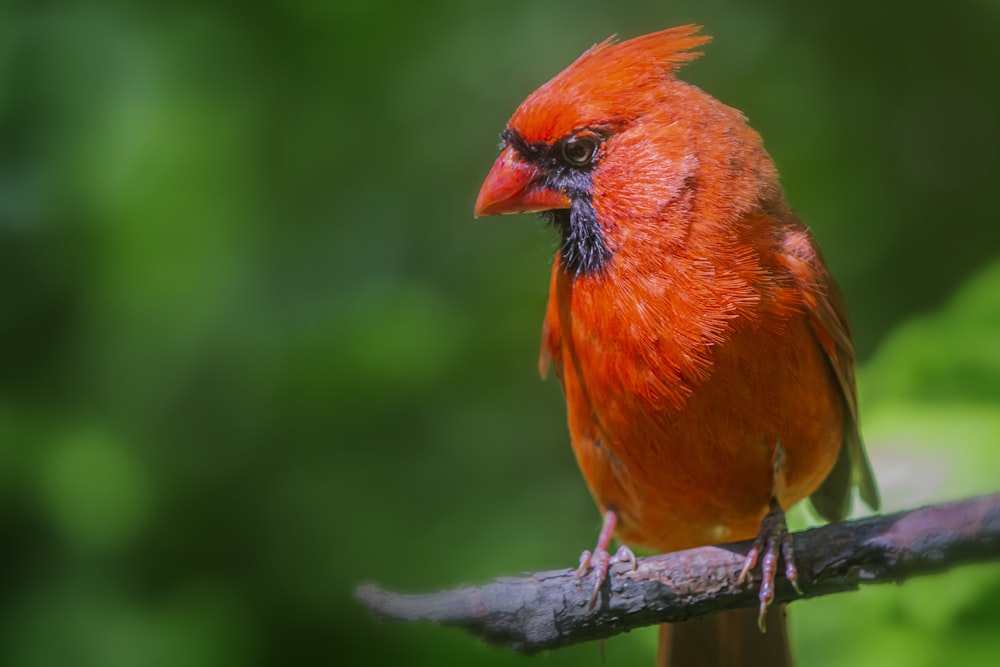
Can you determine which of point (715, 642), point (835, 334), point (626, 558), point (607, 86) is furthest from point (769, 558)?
point (607, 86)

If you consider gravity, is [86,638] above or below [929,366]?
below

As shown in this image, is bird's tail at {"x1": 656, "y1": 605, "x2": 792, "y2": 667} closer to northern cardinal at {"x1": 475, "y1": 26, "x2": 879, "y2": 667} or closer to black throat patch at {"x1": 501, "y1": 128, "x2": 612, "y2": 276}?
northern cardinal at {"x1": 475, "y1": 26, "x2": 879, "y2": 667}

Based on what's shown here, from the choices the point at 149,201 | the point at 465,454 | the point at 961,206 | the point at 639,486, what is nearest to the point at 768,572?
the point at 639,486

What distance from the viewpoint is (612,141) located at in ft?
8.23

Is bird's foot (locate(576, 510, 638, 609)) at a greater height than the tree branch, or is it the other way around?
bird's foot (locate(576, 510, 638, 609))

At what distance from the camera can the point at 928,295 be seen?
3.82 m

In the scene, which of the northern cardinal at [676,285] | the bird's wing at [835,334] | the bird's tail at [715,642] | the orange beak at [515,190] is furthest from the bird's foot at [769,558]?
the orange beak at [515,190]

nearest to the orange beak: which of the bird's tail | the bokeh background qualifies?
the bokeh background

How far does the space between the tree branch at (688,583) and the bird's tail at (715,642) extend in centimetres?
59

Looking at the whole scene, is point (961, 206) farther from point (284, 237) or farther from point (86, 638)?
point (86, 638)

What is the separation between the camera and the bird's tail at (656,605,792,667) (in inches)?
123

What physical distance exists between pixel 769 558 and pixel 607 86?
1133 mm

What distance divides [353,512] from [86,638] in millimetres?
922

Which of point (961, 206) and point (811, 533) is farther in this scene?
point (961, 206)
